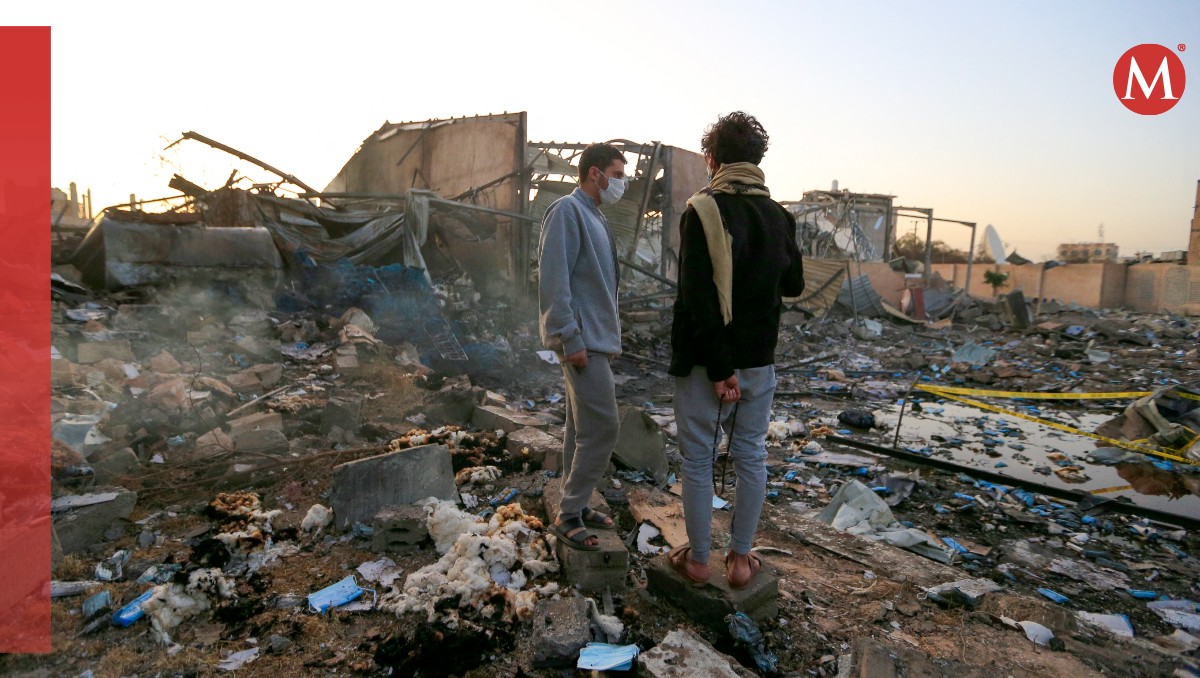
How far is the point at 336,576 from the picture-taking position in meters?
2.63

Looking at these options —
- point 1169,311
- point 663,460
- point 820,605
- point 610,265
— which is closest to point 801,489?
point 663,460

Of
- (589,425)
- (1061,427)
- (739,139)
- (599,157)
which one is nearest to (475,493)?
(589,425)

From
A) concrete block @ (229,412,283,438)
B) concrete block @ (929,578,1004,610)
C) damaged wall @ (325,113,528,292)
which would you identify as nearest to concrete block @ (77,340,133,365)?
concrete block @ (229,412,283,438)

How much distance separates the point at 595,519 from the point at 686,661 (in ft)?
2.85

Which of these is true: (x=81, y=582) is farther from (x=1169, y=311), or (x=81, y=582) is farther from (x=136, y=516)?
(x=1169, y=311)

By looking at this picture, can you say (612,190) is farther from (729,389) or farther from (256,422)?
(256,422)

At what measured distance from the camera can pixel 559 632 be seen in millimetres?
2023

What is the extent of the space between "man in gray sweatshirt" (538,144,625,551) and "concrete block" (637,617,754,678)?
1.86ft

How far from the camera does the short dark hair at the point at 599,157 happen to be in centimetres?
249

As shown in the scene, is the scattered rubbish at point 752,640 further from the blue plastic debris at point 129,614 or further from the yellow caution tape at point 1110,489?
the yellow caution tape at point 1110,489

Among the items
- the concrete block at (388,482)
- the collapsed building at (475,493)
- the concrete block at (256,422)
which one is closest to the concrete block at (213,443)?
the collapsed building at (475,493)

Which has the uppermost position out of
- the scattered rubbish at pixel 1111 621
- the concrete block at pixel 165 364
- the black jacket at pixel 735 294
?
the black jacket at pixel 735 294

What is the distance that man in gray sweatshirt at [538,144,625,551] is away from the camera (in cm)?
235

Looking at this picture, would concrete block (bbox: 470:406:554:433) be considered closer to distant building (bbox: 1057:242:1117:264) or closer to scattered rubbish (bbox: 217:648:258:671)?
scattered rubbish (bbox: 217:648:258:671)
